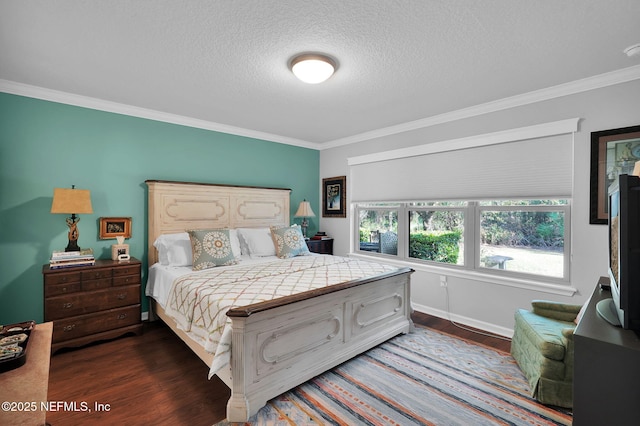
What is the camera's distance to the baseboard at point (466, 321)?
3072 mm

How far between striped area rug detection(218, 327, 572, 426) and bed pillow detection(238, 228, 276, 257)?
175cm

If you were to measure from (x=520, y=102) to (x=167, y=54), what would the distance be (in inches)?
127

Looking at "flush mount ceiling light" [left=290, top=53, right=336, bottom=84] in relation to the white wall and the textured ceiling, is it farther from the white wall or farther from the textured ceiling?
the white wall

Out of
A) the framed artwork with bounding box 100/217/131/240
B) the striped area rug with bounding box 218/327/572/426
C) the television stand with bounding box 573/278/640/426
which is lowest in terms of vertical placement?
the striped area rug with bounding box 218/327/572/426

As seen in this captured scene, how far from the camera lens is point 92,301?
2.77 m

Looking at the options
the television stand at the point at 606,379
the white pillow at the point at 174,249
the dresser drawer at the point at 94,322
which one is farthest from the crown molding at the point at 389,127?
the television stand at the point at 606,379

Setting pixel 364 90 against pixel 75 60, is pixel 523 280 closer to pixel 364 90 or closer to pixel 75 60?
pixel 364 90

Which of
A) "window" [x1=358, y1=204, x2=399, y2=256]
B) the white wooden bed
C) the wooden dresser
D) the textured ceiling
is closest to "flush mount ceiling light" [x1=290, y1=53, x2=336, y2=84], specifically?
the textured ceiling

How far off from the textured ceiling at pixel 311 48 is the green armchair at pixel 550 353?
75.3 inches

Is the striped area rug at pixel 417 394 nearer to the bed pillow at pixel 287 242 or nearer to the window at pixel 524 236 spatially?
the window at pixel 524 236

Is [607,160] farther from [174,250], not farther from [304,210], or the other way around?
[174,250]

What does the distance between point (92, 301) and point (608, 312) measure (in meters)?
3.65

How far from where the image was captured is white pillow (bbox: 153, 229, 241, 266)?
3.13m

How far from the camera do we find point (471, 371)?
7.73ft
